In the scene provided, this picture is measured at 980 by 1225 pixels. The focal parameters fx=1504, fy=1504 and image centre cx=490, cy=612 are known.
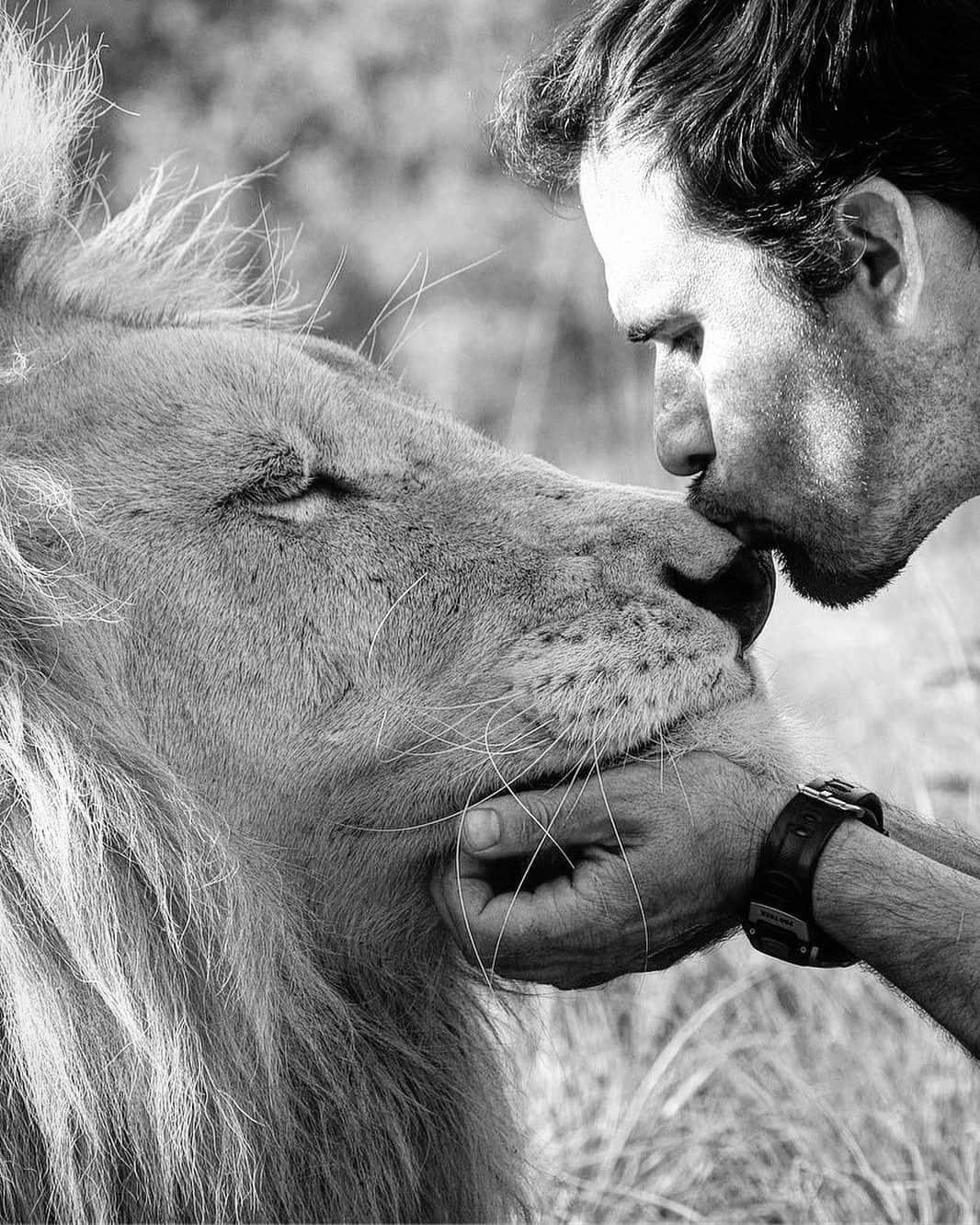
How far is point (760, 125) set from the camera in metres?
2.46

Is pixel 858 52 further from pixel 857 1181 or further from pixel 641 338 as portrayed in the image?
pixel 857 1181

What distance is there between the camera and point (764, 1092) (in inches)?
122

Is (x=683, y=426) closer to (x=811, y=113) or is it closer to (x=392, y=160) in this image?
(x=811, y=113)

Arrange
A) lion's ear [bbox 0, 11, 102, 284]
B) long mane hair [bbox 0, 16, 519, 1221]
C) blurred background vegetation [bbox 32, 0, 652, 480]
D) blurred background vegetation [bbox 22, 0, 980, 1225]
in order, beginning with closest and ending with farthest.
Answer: long mane hair [bbox 0, 16, 519, 1221]
lion's ear [bbox 0, 11, 102, 284]
blurred background vegetation [bbox 22, 0, 980, 1225]
blurred background vegetation [bbox 32, 0, 652, 480]

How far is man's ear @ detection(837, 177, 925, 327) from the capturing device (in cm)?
240

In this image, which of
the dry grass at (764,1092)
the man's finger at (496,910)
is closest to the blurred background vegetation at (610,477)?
the dry grass at (764,1092)

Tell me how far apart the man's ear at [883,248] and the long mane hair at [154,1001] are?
126cm

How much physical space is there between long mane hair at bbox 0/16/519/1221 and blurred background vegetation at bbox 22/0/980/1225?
42cm

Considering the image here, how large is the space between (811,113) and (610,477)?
14.1 feet

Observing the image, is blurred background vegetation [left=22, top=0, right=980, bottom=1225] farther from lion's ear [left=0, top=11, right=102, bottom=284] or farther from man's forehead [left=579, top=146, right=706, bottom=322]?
man's forehead [left=579, top=146, right=706, bottom=322]

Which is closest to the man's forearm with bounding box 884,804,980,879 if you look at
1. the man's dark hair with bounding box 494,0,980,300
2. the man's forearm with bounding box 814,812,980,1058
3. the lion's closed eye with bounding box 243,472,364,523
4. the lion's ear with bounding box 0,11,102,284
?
the man's forearm with bounding box 814,812,980,1058

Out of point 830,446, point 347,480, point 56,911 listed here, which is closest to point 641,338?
point 830,446

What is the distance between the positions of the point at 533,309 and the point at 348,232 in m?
1.22

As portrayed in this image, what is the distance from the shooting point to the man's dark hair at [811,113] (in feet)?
7.92
